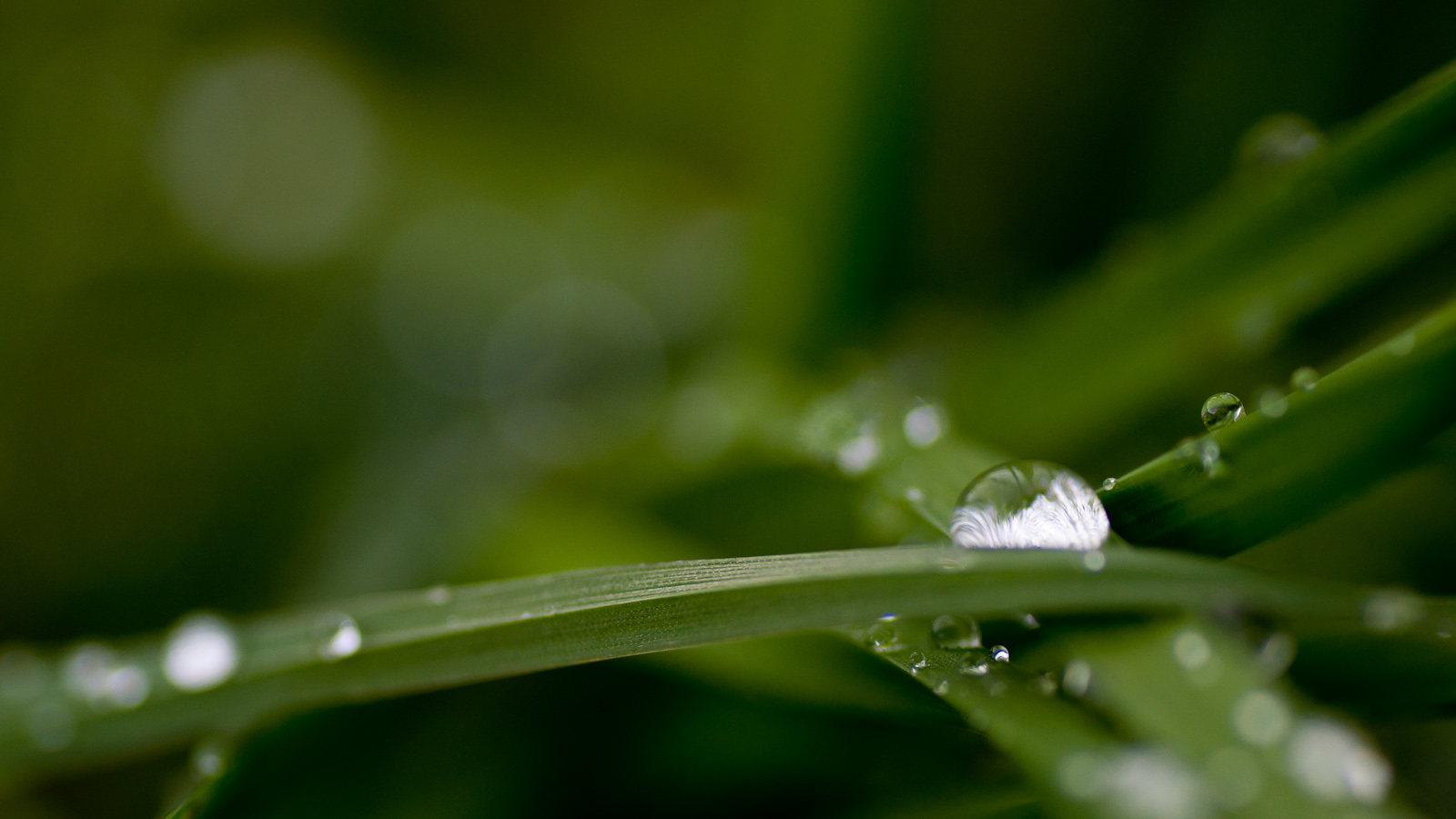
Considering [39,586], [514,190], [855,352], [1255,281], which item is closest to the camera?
[1255,281]

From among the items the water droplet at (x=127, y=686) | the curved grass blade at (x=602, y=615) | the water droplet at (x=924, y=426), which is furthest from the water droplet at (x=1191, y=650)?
the water droplet at (x=127, y=686)

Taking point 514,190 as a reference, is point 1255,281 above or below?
below

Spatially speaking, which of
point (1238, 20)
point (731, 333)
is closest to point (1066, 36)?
point (1238, 20)

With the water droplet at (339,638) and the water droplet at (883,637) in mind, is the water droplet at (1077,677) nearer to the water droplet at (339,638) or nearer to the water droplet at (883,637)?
the water droplet at (883,637)

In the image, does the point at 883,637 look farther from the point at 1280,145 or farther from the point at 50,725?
the point at 1280,145

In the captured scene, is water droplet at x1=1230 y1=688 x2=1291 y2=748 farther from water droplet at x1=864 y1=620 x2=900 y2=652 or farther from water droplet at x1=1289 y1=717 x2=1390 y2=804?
water droplet at x1=864 y1=620 x2=900 y2=652

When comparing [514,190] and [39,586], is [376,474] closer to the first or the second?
[39,586]
